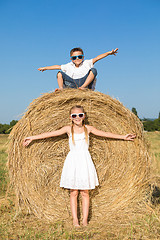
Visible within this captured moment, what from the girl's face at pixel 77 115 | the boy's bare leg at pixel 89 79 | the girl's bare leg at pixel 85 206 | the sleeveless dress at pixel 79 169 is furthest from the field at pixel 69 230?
the boy's bare leg at pixel 89 79

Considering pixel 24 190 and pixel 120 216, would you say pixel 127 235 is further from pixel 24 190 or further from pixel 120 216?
pixel 24 190

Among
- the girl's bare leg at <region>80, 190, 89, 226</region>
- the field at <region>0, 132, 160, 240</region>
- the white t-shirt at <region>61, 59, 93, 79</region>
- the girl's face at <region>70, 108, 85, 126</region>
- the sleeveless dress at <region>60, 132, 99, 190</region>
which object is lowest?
the field at <region>0, 132, 160, 240</region>

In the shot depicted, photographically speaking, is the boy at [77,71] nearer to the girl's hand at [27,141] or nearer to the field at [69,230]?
the girl's hand at [27,141]

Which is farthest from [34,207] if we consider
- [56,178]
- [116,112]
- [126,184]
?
[116,112]

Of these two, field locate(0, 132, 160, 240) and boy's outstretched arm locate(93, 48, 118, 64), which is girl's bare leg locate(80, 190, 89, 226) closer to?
field locate(0, 132, 160, 240)

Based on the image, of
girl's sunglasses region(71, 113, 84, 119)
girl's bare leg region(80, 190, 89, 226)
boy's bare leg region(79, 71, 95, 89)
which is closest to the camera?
girl's bare leg region(80, 190, 89, 226)

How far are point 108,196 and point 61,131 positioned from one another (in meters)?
1.35

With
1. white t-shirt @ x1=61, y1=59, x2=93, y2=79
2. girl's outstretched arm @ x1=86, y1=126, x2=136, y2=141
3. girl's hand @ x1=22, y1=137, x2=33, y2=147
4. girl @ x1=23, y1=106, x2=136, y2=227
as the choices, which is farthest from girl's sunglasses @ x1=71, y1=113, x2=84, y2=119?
white t-shirt @ x1=61, y1=59, x2=93, y2=79

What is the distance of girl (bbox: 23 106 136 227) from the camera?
376cm

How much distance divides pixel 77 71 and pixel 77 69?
0.16 feet

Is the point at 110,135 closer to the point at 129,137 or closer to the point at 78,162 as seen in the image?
the point at 129,137

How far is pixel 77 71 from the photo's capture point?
477 centimetres

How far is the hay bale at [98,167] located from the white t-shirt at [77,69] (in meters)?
0.80

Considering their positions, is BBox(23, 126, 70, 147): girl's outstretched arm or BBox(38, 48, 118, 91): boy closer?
BBox(23, 126, 70, 147): girl's outstretched arm
